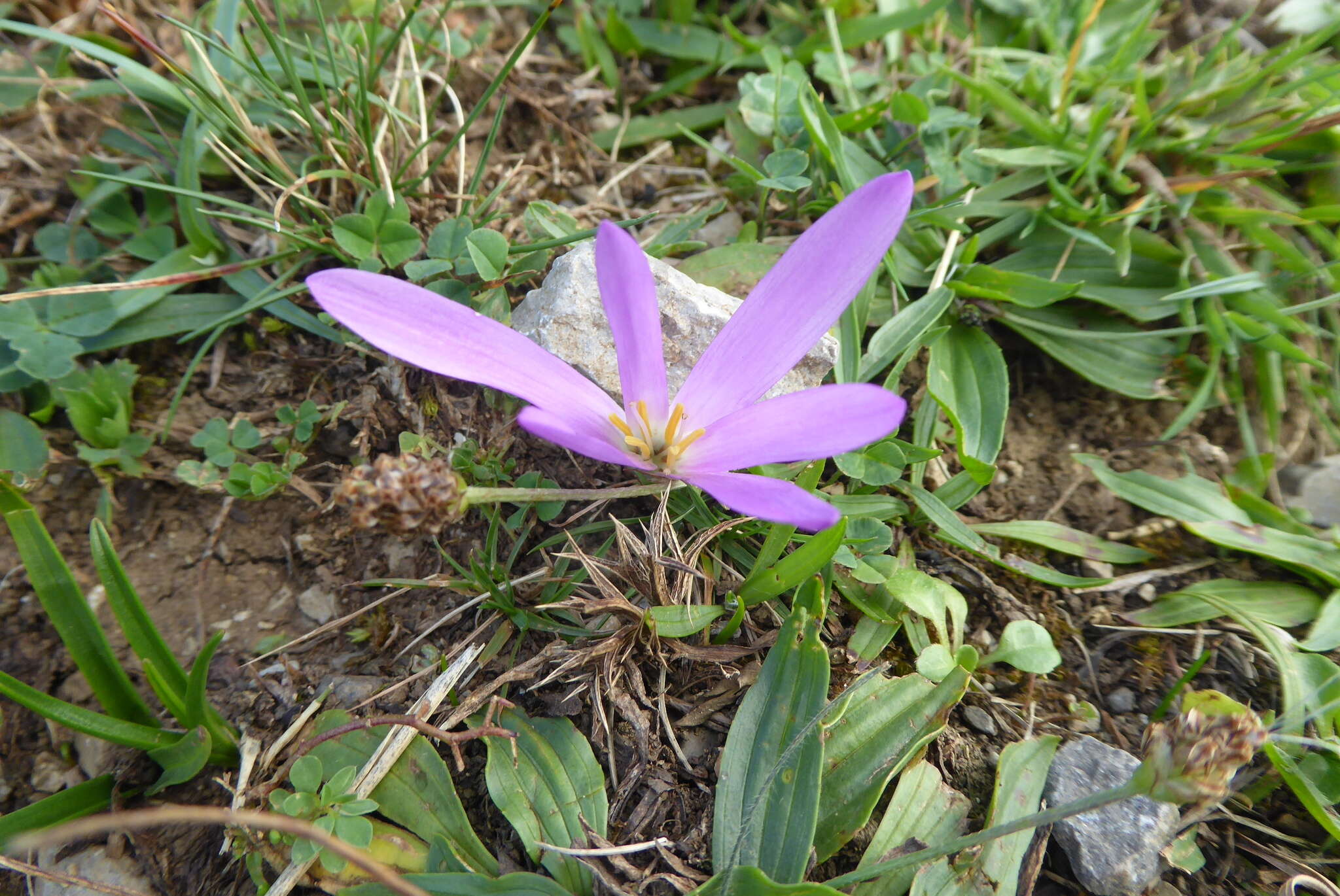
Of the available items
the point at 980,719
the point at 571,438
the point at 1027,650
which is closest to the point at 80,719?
the point at 571,438

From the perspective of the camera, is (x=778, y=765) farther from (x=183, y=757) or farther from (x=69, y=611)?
(x=69, y=611)

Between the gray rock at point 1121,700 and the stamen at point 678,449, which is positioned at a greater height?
the stamen at point 678,449

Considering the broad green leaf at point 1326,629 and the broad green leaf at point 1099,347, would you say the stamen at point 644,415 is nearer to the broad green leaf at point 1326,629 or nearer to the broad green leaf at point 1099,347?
the broad green leaf at point 1099,347

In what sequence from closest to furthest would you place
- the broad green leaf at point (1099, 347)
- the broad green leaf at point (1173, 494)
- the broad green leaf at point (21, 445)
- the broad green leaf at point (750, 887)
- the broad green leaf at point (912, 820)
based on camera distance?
1. the broad green leaf at point (750, 887)
2. the broad green leaf at point (912, 820)
3. the broad green leaf at point (21, 445)
4. the broad green leaf at point (1173, 494)
5. the broad green leaf at point (1099, 347)

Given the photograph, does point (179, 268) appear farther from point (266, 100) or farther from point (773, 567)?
point (773, 567)

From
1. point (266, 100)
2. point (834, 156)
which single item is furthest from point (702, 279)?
point (266, 100)

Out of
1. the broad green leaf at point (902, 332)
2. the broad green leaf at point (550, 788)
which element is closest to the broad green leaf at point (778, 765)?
the broad green leaf at point (550, 788)
